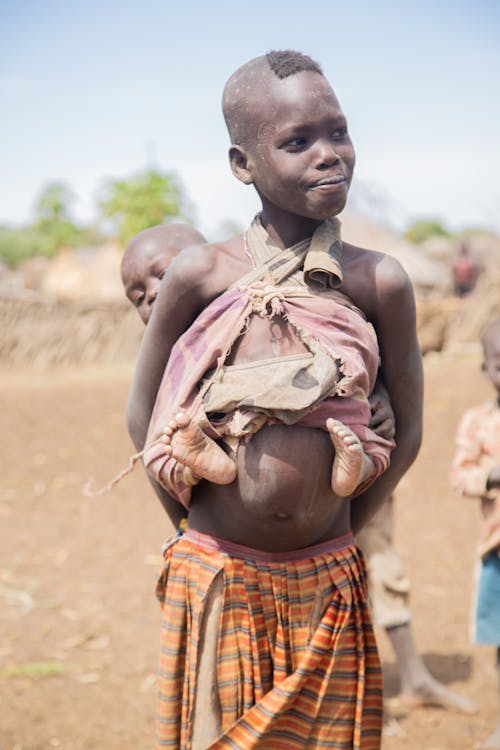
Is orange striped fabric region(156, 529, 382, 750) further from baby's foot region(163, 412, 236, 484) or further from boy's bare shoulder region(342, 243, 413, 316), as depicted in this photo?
boy's bare shoulder region(342, 243, 413, 316)

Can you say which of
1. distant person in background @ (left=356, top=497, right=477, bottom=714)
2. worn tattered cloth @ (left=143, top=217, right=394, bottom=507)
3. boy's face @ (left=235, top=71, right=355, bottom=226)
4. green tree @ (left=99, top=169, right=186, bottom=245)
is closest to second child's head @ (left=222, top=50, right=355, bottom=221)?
boy's face @ (left=235, top=71, right=355, bottom=226)

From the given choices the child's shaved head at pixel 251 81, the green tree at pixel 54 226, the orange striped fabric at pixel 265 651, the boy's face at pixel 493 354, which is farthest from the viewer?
the green tree at pixel 54 226

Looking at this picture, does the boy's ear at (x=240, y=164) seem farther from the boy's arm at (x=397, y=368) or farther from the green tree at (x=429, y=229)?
the green tree at (x=429, y=229)

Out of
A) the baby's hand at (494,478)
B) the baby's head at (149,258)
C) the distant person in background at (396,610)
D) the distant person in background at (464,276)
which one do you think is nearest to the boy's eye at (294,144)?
the baby's head at (149,258)

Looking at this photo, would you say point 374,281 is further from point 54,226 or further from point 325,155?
point 54,226

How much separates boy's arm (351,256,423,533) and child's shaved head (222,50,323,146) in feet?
1.50

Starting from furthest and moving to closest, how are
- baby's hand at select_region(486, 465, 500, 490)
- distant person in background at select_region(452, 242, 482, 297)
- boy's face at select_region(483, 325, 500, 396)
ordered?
distant person in background at select_region(452, 242, 482, 297), boy's face at select_region(483, 325, 500, 396), baby's hand at select_region(486, 465, 500, 490)

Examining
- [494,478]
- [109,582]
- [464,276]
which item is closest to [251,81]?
[494,478]

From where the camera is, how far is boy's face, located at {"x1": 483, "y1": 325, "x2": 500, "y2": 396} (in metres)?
3.47

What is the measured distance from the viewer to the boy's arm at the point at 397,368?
195 centimetres

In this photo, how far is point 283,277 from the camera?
1914mm

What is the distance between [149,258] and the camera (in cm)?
236

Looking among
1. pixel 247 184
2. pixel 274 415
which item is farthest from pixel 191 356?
pixel 247 184

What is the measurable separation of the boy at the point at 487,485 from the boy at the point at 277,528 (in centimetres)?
128
